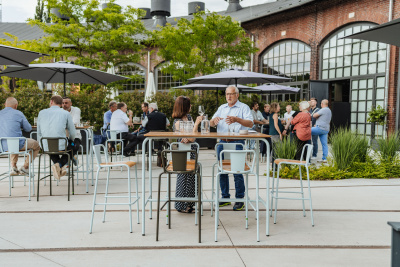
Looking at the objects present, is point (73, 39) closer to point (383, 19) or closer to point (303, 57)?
point (303, 57)

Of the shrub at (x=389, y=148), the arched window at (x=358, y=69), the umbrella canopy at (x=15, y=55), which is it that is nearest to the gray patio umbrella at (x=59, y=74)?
the umbrella canopy at (x=15, y=55)

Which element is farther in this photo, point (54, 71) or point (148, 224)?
point (54, 71)

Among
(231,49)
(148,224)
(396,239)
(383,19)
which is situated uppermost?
(383,19)

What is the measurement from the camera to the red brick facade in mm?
16312

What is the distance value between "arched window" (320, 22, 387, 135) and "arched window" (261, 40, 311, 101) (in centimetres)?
128

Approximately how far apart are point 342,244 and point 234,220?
1.41m

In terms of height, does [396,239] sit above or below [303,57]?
below

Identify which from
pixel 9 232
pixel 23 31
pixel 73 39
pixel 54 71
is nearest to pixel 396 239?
pixel 9 232

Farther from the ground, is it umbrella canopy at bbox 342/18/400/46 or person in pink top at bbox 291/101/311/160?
umbrella canopy at bbox 342/18/400/46

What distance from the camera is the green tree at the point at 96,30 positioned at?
1922cm

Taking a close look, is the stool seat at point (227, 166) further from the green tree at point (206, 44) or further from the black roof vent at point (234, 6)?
the black roof vent at point (234, 6)

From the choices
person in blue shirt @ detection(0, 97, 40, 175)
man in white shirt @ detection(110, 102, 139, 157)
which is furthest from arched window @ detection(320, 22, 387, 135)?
person in blue shirt @ detection(0, 97, 40, 175)

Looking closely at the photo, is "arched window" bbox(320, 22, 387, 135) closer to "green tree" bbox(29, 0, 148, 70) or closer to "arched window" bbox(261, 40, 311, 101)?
"arched window" bbox(261, 40, 311, 101)

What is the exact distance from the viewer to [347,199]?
6.45 metres
